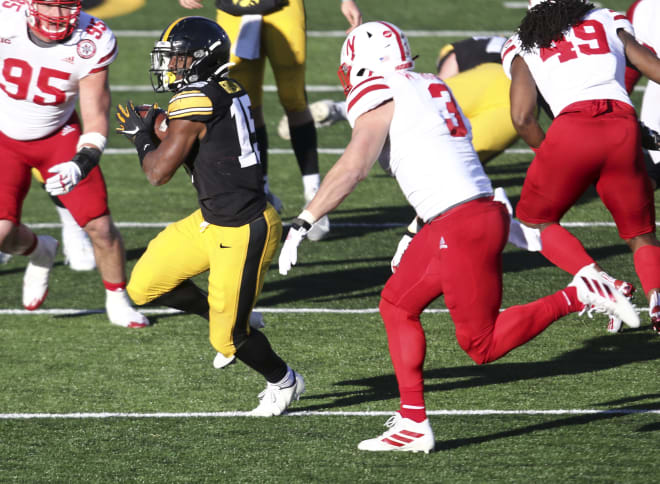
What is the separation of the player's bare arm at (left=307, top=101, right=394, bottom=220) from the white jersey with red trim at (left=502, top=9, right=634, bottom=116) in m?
1.26

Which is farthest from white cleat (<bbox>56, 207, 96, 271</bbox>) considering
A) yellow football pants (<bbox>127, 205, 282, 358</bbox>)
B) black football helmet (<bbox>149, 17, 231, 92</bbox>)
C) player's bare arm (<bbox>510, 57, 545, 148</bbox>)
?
player's bare arm (<bbox>510, 57, 545, 148</bbox>)

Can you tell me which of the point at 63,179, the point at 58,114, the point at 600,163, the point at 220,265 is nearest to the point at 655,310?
the point at 600,163

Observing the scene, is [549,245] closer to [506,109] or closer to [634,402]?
[634,402]

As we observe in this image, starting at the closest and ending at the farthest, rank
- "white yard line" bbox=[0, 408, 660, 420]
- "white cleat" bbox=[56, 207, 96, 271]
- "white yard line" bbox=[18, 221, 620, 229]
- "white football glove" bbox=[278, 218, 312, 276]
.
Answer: "white football glove" bbox=[278, 218, 312, 276] → "white yard line" bbox=[0, 408, 660, 420] → "white cleat" bbox=[56, 207, 96, 271] → "white yard line" bbox=[18, 221, 620, 229]

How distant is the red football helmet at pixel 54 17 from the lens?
16.8ft

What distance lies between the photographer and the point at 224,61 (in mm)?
4559

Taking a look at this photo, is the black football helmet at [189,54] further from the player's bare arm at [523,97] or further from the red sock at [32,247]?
the red sock at [32,247]

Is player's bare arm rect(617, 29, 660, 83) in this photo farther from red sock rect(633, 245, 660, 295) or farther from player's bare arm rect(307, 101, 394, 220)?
player's bare arm rect(307, 101, 394, 220)

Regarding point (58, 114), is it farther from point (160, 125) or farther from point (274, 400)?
point (274, 400)

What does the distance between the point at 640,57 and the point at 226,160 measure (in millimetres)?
1892

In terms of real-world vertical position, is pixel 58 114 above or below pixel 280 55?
above

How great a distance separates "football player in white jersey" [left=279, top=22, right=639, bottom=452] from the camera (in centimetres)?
380

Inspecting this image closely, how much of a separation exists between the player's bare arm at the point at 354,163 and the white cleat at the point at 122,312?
221 cm

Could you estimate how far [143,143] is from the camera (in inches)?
174
